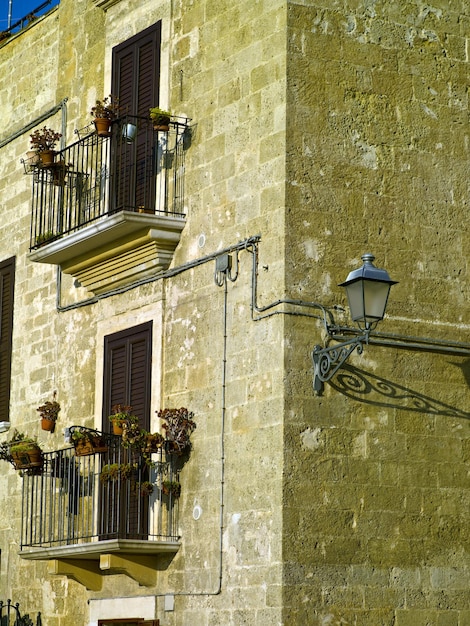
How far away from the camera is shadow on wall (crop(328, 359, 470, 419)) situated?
1147 centimetres

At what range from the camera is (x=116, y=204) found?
13.5 m

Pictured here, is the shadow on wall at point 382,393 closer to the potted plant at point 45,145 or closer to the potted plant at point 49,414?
the potted plant at point 49,414

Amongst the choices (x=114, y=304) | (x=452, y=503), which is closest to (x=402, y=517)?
(x=452, y=503)

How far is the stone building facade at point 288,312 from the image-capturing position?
11.2 m

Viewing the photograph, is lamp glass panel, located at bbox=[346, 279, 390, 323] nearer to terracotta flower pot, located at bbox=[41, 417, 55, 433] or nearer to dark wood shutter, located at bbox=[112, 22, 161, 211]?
dark wood shutter, located at bbox=[112, 22, 161, 211]

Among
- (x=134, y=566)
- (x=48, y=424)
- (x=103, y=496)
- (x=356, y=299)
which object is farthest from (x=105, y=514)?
(x=356, y=299)

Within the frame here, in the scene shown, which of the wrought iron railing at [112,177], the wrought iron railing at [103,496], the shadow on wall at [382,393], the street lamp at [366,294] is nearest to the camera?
the street lamp at [366,294]

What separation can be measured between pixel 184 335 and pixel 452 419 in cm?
246

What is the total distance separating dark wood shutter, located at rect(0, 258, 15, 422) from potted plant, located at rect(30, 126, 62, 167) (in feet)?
6.30

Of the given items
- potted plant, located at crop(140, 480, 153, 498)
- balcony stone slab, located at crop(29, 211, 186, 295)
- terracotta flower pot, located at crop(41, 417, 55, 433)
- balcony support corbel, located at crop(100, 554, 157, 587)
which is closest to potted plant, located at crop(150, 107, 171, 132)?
balcony stone slab, located at crop(29, 211, 186, 295)

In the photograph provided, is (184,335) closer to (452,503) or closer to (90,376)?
(90,376)

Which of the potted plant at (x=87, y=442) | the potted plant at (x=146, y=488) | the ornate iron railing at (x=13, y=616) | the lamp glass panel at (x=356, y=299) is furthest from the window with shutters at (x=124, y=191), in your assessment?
the ornate iron railing at (x=13, y=616)

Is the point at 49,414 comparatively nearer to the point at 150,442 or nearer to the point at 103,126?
the point at 150,442

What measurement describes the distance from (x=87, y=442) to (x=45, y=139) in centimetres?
352
